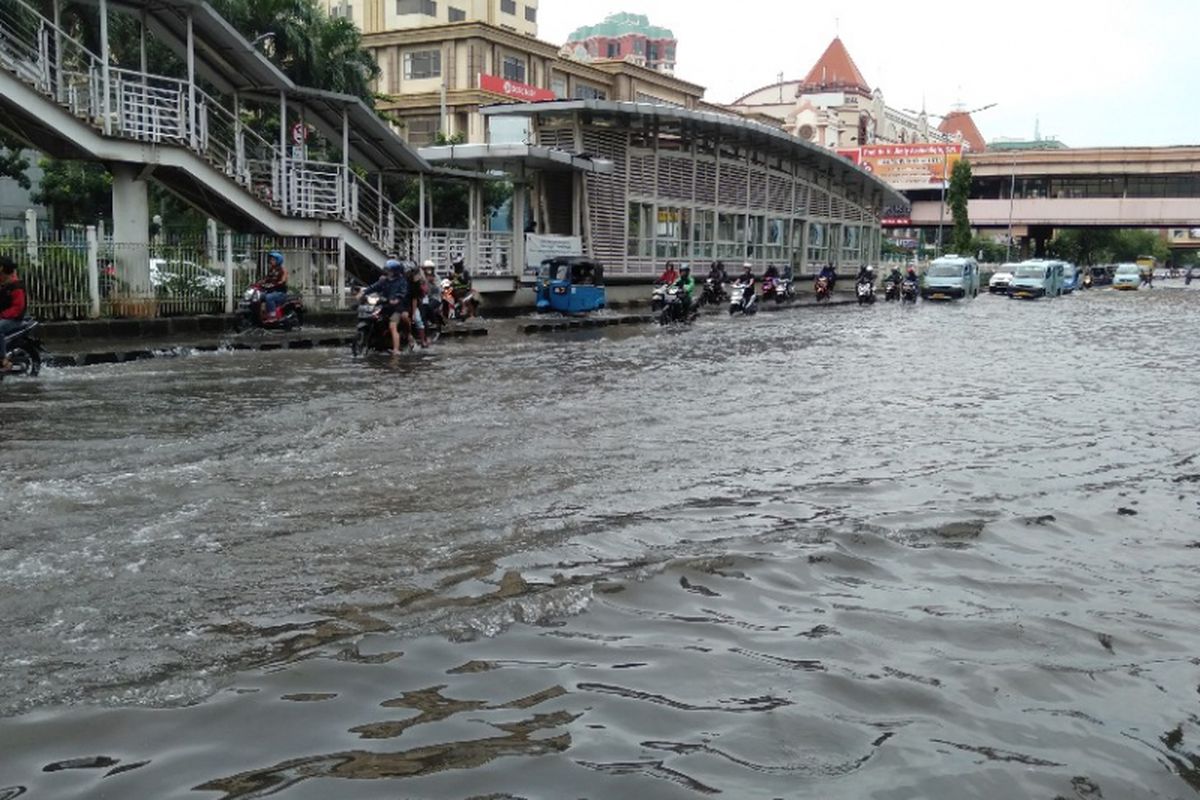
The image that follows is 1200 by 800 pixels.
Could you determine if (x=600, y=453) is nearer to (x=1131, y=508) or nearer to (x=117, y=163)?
(x=1131, y=508)

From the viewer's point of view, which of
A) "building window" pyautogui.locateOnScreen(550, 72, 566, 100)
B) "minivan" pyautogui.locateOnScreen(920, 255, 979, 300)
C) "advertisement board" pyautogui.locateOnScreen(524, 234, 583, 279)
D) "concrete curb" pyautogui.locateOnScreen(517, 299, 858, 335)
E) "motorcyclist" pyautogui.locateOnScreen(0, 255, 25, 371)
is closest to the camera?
"motorcyclist" pyautogui.locateOnScreen(0, 255, 25, 371)

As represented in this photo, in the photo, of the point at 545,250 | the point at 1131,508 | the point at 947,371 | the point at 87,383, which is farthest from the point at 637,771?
the point at 545,250

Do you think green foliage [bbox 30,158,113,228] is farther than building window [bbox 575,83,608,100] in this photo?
No

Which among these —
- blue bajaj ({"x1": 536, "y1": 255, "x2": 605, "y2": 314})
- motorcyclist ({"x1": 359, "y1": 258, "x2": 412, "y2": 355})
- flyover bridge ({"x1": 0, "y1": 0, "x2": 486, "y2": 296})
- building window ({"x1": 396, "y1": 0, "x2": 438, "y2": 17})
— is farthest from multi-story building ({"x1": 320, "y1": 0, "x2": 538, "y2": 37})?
motorcyclist ({"x1": 359, "y1": 258, "x2": 412, "y2": 355})

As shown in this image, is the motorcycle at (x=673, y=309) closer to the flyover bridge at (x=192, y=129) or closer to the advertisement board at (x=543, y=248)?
the advertisement board at (x=543, y=248)

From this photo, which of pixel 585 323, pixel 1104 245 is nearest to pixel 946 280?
pixel 585 323

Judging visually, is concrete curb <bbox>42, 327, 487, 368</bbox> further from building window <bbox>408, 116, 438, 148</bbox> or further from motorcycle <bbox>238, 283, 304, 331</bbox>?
building window <bbox>408, 116, 438, 148</bbox>

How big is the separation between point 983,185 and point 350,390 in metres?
75.2

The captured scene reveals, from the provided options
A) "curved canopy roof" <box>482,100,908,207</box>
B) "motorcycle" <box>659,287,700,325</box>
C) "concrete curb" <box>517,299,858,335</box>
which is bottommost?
"concrete curb" <box>517,299,858,335</box>

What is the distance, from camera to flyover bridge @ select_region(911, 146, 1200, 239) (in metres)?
68.5

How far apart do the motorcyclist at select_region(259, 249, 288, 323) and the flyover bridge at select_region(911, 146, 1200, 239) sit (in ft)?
205

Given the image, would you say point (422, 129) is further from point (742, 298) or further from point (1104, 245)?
point (1104, 245)

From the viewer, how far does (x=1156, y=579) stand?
5.90 metres

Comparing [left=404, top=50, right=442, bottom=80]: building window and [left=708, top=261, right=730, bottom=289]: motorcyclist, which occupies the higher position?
[left=404, top=50, right=442, bottom=80]: building window
